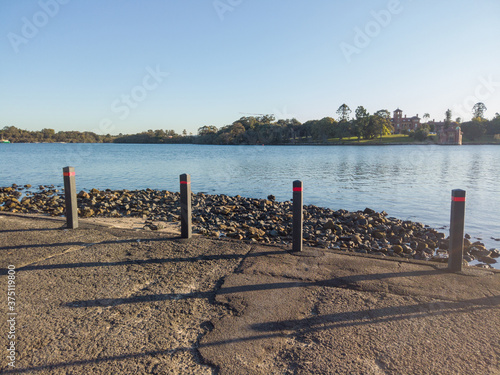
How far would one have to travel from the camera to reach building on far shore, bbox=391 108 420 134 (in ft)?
608

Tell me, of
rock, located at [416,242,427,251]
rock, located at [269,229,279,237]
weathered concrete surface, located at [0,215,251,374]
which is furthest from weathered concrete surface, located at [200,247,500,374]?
rock, located at [269,229,279,237]

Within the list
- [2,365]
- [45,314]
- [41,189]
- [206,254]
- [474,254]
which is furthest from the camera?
[41,189]

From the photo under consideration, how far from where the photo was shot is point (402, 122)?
188 metres

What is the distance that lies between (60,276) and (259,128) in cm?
17161

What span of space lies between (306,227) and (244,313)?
7.55 m

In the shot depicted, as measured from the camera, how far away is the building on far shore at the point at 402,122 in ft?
608

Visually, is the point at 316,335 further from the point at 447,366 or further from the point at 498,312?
the point at 498,312

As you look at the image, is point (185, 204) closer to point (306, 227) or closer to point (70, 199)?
point (70, 199)

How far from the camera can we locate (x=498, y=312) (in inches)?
144

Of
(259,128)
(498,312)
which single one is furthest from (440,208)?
(259,128)

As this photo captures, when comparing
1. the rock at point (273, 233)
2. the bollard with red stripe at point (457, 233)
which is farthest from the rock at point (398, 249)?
the bollard with red stripe at point (457, 233)

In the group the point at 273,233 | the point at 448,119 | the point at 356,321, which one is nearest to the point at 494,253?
the point at 273,233

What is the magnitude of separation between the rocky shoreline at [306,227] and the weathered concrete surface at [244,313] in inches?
88.0

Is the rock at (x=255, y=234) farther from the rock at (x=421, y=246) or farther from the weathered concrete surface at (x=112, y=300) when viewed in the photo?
the rock at (x=421, y=246)
